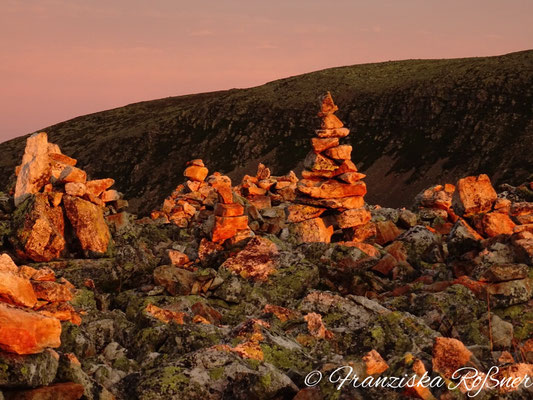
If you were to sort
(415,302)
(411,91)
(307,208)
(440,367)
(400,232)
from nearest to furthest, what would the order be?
(440,367)
(415,302)
(400,232)
(307,208)
(411,91)

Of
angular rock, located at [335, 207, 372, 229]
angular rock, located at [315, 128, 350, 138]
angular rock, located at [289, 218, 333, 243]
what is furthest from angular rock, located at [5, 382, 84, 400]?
angular rock, located at [315, 128, 350, 138]

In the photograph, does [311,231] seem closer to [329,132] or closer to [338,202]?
[338,202]

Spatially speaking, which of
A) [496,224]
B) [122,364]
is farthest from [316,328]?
[496,224]

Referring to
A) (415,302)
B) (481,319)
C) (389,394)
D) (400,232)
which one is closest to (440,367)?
(389,394)

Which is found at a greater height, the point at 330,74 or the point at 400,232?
the point at 330,74

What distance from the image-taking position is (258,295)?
19.3 m

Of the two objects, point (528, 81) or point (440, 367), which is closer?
point (440, 367)

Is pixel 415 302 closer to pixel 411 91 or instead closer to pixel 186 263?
pixel 186 263

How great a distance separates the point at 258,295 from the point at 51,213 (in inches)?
339

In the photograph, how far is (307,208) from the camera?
32.3 m

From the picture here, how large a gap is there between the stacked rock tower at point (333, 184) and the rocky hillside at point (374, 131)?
79298 millimetres

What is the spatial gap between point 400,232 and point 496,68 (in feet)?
437

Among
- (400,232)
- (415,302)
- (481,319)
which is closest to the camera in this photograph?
(481,319)

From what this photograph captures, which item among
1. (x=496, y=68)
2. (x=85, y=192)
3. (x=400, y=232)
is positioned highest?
(x=496, y=68)
